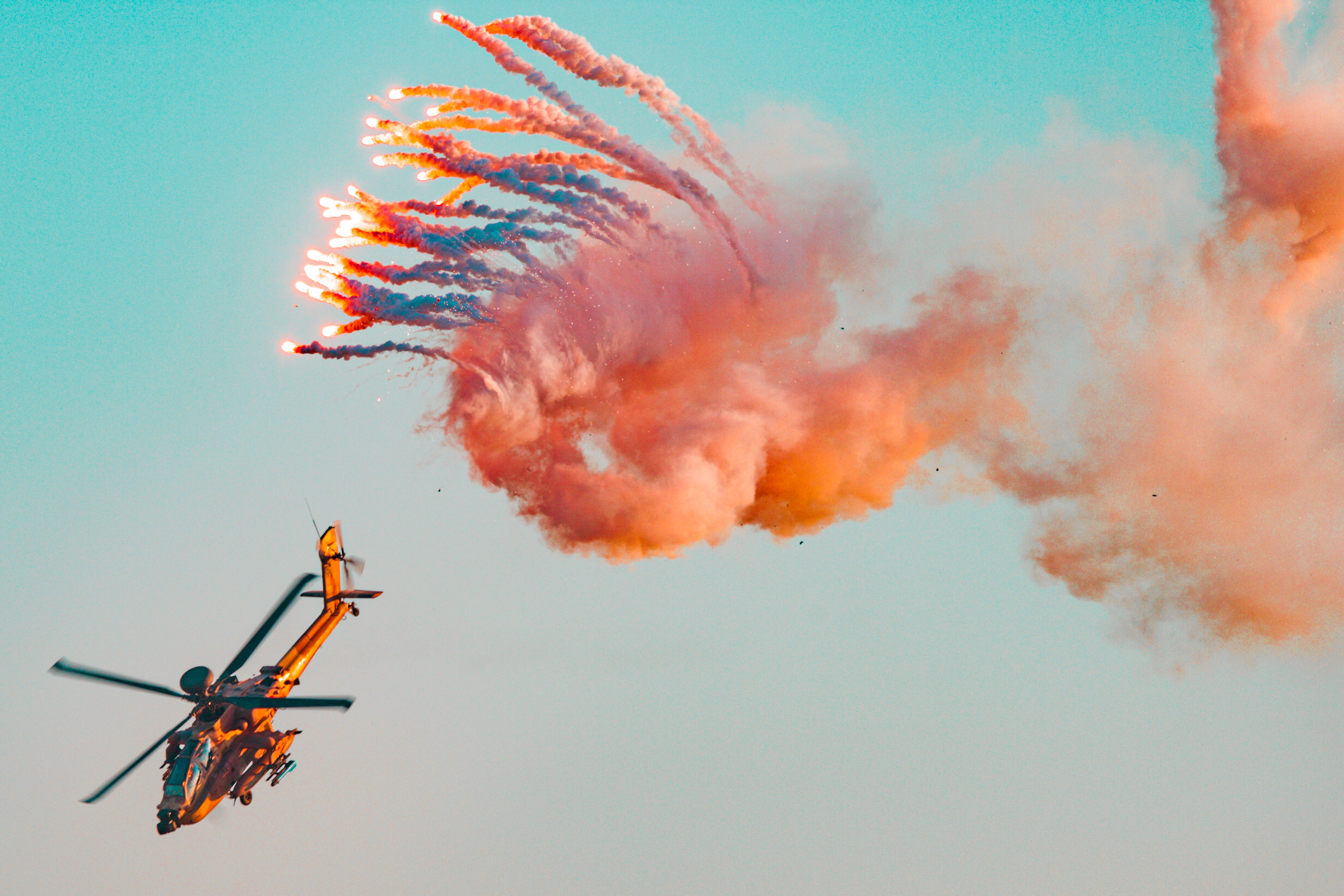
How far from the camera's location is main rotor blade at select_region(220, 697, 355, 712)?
28375 millimetres

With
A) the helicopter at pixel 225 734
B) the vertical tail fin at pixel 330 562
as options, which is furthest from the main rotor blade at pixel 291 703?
the vertical tail fin at pixel 330 562

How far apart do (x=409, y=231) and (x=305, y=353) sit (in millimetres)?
4240

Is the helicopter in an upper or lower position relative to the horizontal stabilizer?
lower

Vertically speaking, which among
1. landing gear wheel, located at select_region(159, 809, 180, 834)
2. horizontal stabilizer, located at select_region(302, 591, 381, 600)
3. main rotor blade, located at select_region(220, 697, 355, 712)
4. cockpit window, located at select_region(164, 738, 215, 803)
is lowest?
landing gear wheel, located at select_region(159, 809, 180, 834)

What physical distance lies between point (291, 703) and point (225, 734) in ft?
7.70

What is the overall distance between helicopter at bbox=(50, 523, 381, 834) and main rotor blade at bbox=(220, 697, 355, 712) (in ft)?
0.06

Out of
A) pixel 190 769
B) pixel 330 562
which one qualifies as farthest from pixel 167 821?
pixel 330 562

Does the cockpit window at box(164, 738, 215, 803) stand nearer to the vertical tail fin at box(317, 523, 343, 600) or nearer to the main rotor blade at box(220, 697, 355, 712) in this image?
the main rotor blade at box(220, 697, 355, 712)

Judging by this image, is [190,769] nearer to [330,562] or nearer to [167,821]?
[167,821]

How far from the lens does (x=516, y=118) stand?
31891 mm

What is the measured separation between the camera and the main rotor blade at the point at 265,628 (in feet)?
109

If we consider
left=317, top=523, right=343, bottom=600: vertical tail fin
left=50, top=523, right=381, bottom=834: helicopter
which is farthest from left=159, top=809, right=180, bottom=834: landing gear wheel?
left=317, top=523, right=343, bottom=600: vertical tail fin

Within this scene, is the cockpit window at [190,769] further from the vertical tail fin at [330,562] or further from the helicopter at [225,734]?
the vertical tail fin at [330,562]

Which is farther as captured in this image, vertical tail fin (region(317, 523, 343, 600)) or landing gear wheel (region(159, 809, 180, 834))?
vertical tail fin (region(317, 523, 343, 600))
